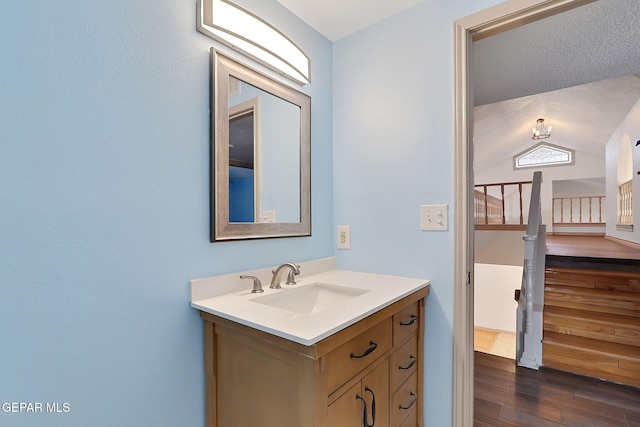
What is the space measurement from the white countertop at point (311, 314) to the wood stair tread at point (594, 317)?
2146mm

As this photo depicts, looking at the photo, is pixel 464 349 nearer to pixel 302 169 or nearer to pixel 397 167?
pixel 397 167

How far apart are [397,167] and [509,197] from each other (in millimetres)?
8001

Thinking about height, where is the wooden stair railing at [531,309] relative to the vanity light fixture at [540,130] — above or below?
below

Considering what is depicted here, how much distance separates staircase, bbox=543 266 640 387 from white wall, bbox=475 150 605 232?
4.90 meters

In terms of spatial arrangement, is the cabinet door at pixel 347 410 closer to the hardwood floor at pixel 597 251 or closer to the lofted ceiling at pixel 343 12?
the lofted ceiling at pixel 343 12

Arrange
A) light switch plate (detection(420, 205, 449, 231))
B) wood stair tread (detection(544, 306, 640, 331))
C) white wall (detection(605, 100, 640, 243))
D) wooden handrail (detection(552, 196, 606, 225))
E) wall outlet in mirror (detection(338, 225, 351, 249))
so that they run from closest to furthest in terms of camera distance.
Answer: light switch plate (detection(420, 205, 449, 231)), wall outlet in mirror (detection(338, 225, 351, 249)), wood stair tread (detection(544, 306, 640, 331)), white wall (detection(605, 100, 640, 243)), wooden handrail (detection(552, 196, 606, 225))

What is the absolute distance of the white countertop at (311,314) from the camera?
0.81 m

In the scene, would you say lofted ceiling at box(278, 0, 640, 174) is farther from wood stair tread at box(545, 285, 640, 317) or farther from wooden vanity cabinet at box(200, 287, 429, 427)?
wood stair tread at box(545, 285, 640, 317)

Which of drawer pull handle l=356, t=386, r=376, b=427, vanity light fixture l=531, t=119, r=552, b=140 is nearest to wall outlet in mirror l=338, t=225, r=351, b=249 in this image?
drawer pull handle l=356, t=386, r=376, b=427

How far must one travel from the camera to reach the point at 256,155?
132 centimetres

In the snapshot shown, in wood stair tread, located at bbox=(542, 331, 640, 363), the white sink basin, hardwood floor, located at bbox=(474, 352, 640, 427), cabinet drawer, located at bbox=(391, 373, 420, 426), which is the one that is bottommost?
hardwood floor, located at bbox=(474, 352, 640, 427)

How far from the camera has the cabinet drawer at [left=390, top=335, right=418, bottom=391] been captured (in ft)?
3.76

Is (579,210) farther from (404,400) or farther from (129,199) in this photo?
(129,199)

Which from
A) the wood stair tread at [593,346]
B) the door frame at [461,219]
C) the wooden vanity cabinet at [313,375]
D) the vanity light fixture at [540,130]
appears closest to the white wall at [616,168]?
the vanity light fixture at [540,130]
